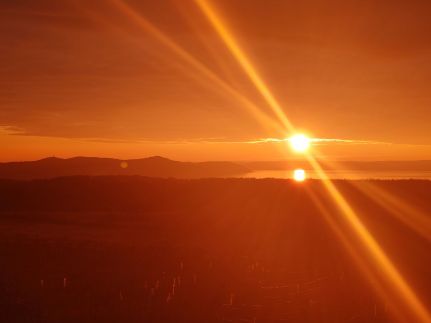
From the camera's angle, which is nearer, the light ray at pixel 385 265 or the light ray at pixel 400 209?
the light ray at pixel 385 265

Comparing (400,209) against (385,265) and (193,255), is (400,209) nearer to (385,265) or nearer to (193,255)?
(385,265)

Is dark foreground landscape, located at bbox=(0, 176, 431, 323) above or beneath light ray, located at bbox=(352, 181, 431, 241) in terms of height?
beneath

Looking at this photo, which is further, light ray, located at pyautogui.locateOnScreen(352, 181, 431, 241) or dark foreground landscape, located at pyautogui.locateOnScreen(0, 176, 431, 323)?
light ray, located at pyautogui.locateOnScreen(352, 181, 431, 241)

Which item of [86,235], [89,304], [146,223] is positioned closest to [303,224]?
[146,223]

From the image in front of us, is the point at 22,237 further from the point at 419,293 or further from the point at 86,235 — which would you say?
the point at 419,293

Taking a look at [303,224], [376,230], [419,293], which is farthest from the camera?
[303,224]

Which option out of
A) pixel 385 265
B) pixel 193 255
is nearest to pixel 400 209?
pixel 385 265

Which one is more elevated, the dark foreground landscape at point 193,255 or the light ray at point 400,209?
the light ray at point 400,209

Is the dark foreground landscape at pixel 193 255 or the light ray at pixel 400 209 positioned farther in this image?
the light ray at pixel 400 209
